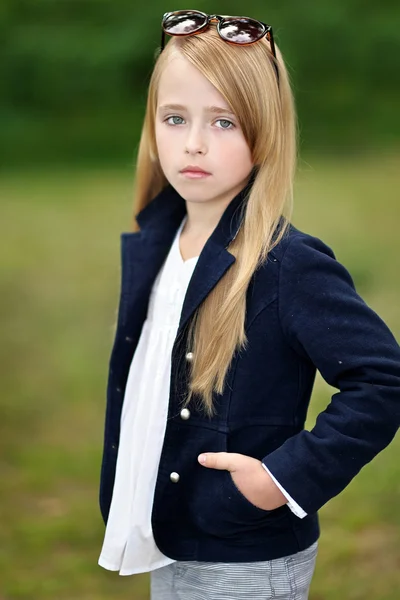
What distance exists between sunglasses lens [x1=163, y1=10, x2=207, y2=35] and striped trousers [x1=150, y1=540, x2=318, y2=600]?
102 cm

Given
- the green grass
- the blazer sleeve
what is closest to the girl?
the blazer sleeve

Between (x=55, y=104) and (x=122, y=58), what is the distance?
743mm

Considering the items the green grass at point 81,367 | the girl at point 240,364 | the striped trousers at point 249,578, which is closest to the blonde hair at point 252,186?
the girl at point 240,364

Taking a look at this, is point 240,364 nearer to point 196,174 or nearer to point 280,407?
point 280,407

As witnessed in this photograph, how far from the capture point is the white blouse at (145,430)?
1860 mm

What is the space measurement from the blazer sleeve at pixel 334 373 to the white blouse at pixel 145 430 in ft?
0.91

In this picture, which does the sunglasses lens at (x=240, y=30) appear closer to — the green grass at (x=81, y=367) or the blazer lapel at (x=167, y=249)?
the blazer lapel at (x=167, y=249)

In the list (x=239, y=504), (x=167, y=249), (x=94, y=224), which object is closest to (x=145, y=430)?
(x=239, y=504)

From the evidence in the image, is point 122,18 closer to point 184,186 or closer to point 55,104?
point 55,104

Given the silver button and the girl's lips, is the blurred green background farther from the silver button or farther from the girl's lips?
the girl's lips

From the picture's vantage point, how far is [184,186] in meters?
1.82

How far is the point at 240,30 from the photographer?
1.76 meters

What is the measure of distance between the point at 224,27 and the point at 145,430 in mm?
801

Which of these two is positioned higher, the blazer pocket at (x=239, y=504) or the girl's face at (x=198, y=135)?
the girl's face at (x=198, y=135)
